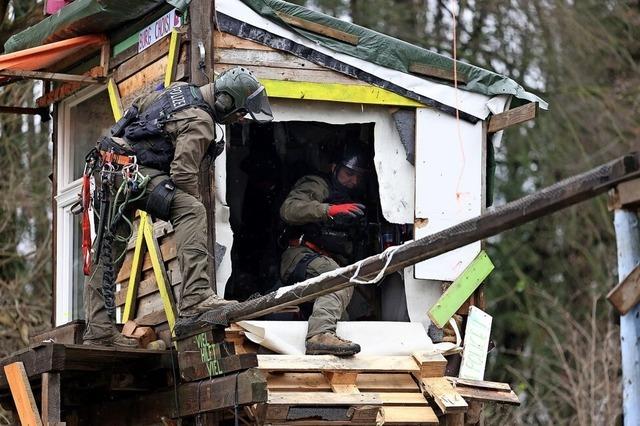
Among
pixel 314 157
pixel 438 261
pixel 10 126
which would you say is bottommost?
pixel 438 261

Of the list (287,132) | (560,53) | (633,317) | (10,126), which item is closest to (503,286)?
(560,53)

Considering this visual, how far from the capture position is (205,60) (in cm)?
1145

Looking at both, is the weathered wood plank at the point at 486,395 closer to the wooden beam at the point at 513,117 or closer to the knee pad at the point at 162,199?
the wooden beam at the point at 513,117

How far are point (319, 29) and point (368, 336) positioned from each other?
243 centimetres

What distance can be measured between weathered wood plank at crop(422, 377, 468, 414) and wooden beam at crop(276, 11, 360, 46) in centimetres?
275

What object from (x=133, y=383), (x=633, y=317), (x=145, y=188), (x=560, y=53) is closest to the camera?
(x=633, y=317)

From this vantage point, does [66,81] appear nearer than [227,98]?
No

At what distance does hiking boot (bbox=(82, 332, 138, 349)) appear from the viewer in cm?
1101

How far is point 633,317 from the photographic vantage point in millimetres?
7016

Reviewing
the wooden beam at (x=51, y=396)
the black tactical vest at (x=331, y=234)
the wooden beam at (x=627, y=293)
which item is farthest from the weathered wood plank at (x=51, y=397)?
the wooden beam at (x=627, y=293)

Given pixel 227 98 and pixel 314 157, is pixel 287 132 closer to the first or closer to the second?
pixel 314 157

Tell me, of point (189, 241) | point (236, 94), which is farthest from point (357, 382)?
point (236, 94)

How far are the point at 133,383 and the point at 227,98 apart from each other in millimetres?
2377

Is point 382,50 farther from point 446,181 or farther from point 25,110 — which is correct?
point 25,110
